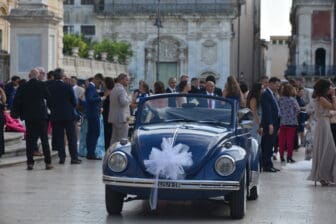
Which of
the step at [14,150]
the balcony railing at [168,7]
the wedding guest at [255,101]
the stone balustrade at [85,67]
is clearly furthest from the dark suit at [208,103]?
the balcony railing at [168,7]

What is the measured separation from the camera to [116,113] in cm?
2081

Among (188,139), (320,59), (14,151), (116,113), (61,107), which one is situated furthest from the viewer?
(320,59)

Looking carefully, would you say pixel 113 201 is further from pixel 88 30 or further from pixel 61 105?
pixel 88 30

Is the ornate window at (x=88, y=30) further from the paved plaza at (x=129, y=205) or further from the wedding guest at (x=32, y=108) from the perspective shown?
the paved plaza at (x=129, y=205)

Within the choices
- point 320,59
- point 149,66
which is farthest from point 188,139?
point 320,59

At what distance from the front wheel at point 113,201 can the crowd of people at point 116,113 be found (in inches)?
125

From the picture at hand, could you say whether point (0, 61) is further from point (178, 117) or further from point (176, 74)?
point (176, 74)

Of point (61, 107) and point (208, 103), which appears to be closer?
point (208, 103)

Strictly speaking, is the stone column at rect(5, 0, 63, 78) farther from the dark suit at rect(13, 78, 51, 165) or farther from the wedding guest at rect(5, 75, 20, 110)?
the dark suit at rect(13, 78, 51, 165)

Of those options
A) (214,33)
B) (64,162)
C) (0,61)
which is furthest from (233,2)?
(64,162)

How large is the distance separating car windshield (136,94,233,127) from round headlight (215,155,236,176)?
142cm

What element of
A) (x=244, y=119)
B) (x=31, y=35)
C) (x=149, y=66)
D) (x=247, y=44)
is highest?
(x=247, y=44)

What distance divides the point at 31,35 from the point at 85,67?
27179mm

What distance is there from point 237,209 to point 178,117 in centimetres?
192
